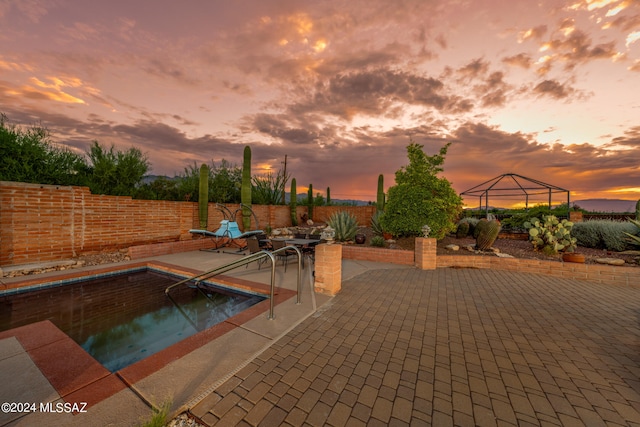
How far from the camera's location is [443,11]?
5430mm

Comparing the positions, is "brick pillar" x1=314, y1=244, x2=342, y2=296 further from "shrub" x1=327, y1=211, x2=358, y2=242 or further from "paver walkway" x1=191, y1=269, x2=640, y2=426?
"shrub" x1=327, y1=211, x2=358, y2=242

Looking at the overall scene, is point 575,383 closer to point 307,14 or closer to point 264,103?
point 307,14

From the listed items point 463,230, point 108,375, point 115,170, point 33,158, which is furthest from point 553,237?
point 33,158

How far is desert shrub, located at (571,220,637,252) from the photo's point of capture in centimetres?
714

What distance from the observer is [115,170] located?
9.27 m

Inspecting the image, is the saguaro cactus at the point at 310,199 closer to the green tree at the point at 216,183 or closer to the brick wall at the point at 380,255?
the green tree at the point at 216,183

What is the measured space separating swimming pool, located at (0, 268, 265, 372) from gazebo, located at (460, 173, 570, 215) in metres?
11.8

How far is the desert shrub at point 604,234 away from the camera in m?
7.14

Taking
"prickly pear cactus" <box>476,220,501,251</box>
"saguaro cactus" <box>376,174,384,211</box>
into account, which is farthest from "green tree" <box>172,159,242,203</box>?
"prickly pear cactus" <box>476,220,501,251</box>

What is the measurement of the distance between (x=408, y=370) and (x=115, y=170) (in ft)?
40.3

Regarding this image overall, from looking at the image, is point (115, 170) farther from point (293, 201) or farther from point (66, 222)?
point (293, 201)

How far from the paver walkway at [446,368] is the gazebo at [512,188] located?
26.9 ft

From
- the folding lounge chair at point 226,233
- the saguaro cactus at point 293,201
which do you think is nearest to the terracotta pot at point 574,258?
the folding lounge chair at point 226,233

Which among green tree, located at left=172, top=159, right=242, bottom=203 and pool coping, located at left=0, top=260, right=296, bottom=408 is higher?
green tree, located at left=172, top=159, right=242, bottom=203
